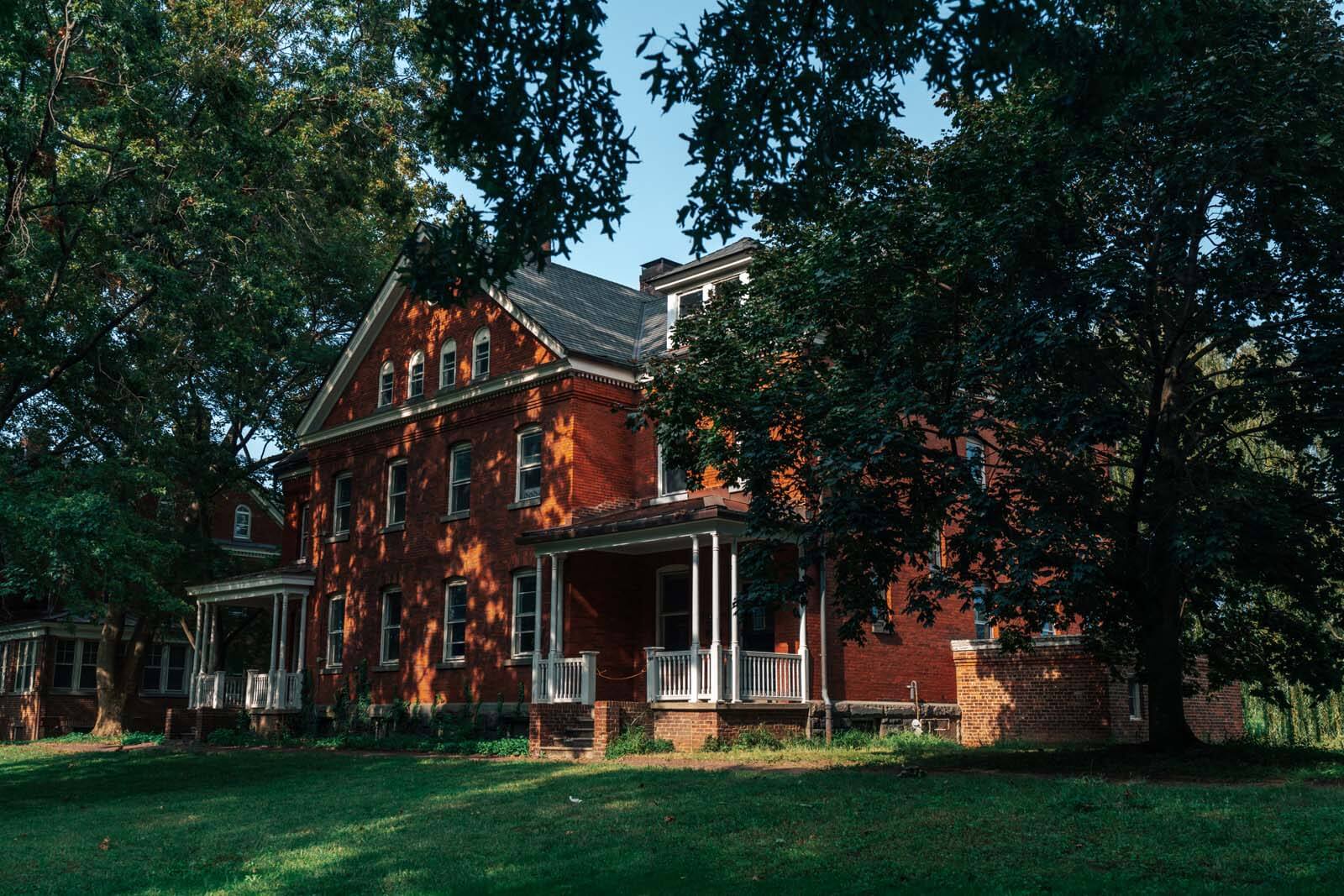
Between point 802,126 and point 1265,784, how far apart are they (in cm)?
860

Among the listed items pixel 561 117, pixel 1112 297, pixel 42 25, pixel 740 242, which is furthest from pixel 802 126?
pixel 740 242

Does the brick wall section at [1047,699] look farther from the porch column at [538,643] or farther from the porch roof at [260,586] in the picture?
the porch roof at [260,586]

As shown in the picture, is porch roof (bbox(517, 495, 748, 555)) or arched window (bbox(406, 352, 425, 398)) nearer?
porch roof (bbox(517, 495, 748, 555))

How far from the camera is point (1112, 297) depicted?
43.8 feet

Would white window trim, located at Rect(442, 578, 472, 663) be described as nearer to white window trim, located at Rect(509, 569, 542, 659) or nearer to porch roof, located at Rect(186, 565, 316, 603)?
white window trim, located at Rect(509, 569, 542, 659)

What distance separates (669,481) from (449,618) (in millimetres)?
6263

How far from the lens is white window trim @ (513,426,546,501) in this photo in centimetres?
2588

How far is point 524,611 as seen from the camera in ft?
84.3

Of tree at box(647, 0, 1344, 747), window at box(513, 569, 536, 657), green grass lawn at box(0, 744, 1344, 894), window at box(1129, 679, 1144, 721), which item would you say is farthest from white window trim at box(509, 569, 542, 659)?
window at box(1129, 679, 1144, 721)

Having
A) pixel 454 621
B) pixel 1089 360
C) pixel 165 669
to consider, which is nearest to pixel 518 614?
pixel 454 621

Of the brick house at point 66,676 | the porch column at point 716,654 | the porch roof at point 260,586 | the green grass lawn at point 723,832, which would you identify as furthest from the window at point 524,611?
the brick house at point 66,676

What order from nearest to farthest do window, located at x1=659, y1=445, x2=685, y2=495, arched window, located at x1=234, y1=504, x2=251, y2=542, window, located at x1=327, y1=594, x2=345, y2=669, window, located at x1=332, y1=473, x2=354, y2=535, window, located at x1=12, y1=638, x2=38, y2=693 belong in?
window, located at x1=659, y1=445, x2=685, y2=495 → window, located at x1=327, y1=594, x2=345, y2=669 → window, located at x1=332, y1=473, x2=354, y2=535 → window, located at x1=12, y1=638, x2=38, y2=693 → arched window, located at x1=234, y1=504, x2=251, y2=542

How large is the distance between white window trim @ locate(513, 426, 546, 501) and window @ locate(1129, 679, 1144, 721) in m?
12.3

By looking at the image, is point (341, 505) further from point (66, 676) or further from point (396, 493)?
point (66, 676)
